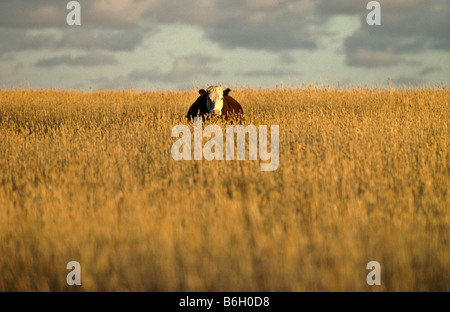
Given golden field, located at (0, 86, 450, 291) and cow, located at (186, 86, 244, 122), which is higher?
cow, located at (186, 86, 244, 122)

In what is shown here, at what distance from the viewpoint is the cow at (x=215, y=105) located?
36.8ft

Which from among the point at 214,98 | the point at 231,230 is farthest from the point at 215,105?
the point at 231,230

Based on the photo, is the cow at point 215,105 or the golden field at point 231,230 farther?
the cow at point 215,105

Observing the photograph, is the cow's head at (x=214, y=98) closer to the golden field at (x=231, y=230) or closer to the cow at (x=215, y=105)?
the cow at (x=215, y=105)

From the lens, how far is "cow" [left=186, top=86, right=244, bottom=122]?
11.2m

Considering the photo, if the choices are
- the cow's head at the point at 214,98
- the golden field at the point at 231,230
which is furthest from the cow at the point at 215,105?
the golden field at the point at 231,230

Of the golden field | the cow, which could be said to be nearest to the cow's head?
the cow

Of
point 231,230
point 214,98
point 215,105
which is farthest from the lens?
point 214,98

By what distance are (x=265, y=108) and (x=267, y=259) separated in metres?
12.7

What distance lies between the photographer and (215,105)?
11.1m

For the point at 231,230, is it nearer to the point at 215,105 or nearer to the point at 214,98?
the point at 215,105

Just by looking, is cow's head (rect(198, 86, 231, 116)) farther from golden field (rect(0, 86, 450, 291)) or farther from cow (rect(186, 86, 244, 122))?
golden field (rect(0, 86, 450, 291))

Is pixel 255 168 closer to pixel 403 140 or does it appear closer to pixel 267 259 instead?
pixel 267 259
